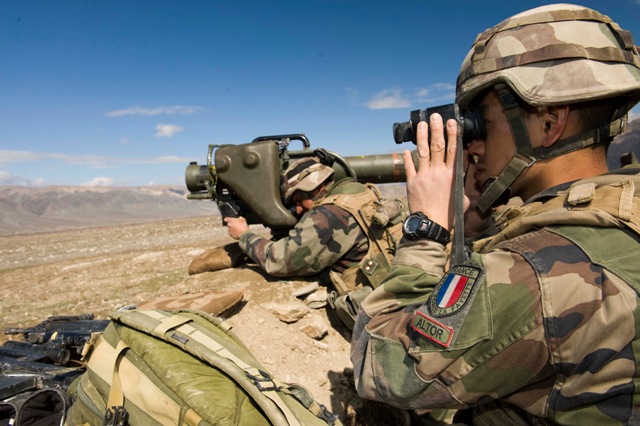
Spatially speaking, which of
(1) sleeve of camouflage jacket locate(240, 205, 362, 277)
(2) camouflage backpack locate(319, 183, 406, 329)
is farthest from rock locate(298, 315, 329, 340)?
(1) sleeve of camouflage jacket locate(240, 205, 362, 277)

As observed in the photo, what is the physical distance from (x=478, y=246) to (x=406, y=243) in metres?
0.26

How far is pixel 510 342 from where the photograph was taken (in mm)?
1042

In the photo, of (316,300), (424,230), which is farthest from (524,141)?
(316,300)

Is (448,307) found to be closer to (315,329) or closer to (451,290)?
(451,290)

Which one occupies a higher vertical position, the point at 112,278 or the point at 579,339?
the point at 579,339

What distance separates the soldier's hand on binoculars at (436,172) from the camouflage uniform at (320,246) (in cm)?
186

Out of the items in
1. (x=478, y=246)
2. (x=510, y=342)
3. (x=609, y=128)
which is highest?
(x=609, y=128)

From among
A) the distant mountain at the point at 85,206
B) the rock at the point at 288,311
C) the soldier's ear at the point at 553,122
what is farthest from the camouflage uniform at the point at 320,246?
the distant mountain at the point at 85,206

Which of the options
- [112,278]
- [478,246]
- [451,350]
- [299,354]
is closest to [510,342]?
[451,350]

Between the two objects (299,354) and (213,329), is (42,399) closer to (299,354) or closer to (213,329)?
(213,329)

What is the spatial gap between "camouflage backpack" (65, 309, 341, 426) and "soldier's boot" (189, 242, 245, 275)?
215 centimetres

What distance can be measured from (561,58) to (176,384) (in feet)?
6.34

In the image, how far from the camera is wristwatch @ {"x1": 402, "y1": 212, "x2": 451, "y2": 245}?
4.82ft

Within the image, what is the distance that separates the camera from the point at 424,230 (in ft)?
4.81
